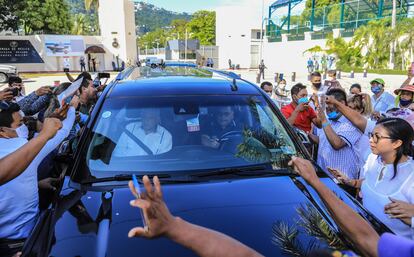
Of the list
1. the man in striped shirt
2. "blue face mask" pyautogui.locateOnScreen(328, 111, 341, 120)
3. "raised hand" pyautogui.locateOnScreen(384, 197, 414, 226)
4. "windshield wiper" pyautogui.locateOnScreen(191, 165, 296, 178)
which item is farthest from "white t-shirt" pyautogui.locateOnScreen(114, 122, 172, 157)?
"blue face mask" pyautogui.locateOnScreen(328, 111, 341, 120)

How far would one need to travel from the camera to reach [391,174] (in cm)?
268

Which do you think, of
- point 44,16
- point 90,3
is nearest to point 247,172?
point 44,16

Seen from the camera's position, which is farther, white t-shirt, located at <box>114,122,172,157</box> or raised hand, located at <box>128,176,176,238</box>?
white t-shirt, located at <box>114,122,172,157</box>

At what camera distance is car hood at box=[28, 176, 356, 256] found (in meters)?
1.68

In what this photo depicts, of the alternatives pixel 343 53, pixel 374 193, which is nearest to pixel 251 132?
pixel 374 193

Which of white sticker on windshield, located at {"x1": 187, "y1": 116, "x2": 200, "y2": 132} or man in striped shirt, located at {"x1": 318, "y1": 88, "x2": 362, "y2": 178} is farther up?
white sticker on windshield, located at {"x1": 187, "y1": 116, "x2": 200, "y2": 132}

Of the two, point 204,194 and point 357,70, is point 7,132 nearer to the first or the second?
point 204,194

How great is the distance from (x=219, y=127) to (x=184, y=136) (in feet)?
0.96

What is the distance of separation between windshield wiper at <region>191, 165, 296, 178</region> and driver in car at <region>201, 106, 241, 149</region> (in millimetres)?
347

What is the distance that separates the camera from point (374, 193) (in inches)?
107

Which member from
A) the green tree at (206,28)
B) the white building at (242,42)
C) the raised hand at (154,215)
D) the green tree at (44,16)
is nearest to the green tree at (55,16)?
the green tree at (44,16)

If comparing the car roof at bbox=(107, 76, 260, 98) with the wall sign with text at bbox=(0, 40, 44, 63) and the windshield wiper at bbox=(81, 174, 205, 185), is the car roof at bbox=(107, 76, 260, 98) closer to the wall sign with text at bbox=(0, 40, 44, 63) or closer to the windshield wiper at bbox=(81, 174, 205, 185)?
the windshield wiper at bbox=(81, 174, 205, 185)

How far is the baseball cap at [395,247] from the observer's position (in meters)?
0.93

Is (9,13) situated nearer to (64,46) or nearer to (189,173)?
(64,46)
